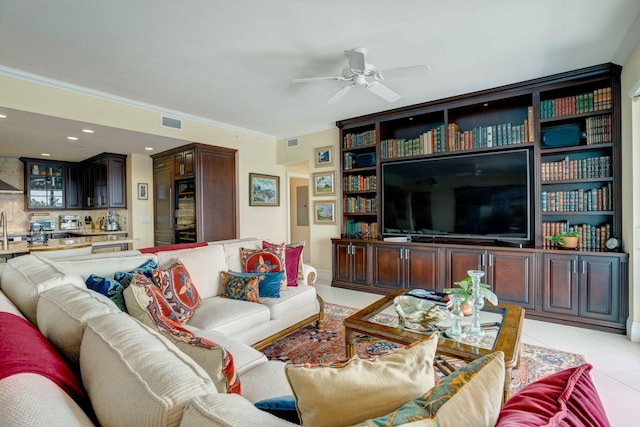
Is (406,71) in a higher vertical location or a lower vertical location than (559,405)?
higher

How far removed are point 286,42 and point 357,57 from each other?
60cm

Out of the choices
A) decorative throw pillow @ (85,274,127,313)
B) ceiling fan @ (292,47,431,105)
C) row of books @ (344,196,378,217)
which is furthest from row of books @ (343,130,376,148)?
decorative throw pillow @ (85,274,127,313)

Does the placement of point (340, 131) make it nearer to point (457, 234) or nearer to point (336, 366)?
point (457, 234)

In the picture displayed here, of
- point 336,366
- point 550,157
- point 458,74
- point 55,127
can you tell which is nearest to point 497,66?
point 458,74

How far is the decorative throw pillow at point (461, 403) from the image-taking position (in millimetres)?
552

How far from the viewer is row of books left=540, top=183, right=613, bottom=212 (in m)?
3.06

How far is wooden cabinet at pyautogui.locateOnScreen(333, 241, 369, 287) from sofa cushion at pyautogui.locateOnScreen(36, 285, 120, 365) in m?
3.58

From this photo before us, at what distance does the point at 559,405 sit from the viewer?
22.9 inches

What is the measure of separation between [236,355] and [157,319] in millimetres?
433

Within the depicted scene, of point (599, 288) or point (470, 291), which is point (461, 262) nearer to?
point (599, 288)

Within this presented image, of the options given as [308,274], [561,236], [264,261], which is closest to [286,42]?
[264,261]

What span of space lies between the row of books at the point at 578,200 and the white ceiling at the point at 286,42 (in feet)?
4.15

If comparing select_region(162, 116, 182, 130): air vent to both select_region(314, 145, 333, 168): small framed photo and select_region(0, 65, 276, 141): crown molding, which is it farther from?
select_region(314, 145, 333, 168): small framed photo

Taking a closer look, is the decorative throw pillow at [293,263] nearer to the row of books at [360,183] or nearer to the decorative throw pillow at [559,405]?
the row of books at [360,183]
